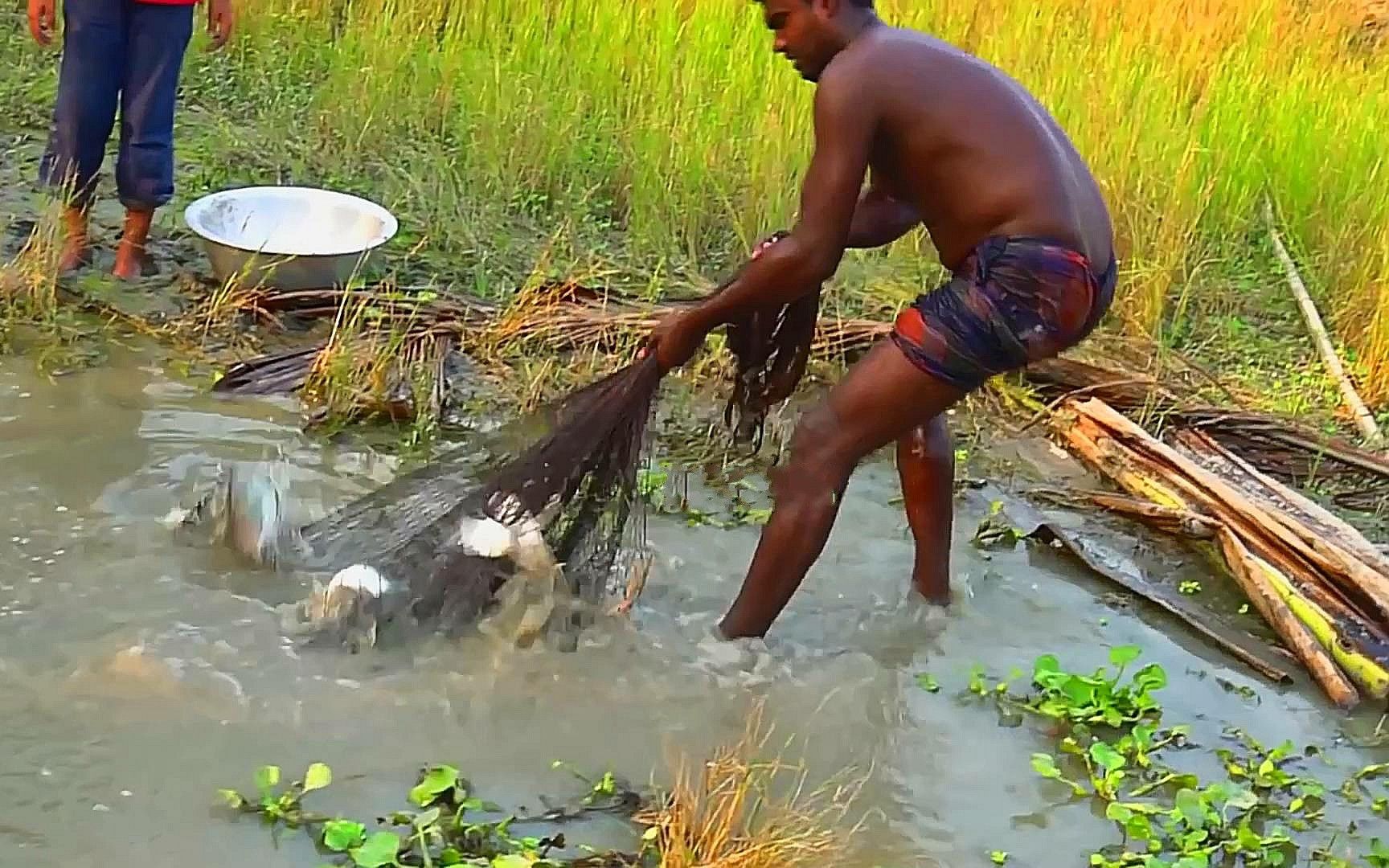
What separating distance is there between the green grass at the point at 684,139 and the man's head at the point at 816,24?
6.32 ft

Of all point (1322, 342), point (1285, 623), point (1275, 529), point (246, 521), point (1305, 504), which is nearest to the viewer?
point (246, 521)

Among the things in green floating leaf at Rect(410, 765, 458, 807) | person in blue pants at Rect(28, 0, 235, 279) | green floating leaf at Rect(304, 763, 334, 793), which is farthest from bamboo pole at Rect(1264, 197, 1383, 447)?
person in blue pants at Rect(28, 0, 235, 279)

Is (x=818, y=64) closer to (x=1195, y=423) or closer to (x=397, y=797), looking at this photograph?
(x=397, y=797)

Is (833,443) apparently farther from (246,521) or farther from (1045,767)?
(246,521)

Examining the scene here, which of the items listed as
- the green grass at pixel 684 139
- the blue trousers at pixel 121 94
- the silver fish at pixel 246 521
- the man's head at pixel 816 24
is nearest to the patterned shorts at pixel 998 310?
the man's head at pixel 816 24

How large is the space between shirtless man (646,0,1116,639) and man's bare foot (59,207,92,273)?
2.32 metres

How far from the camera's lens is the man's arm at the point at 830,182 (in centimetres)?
263

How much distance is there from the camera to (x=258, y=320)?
435 centimetres

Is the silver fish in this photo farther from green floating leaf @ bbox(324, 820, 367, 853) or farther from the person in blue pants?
the person in blue pants

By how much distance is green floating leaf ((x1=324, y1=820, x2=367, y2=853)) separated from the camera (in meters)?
2.32

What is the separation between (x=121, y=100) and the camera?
4.39 m

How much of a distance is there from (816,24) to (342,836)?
1642 millimetres

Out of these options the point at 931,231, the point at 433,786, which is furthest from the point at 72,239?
the point at 931,231

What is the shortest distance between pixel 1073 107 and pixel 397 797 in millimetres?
4033
